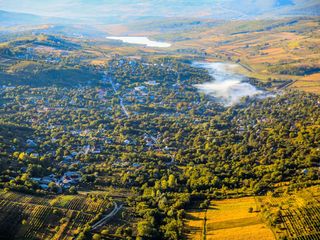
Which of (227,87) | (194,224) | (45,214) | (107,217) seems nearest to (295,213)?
(194,224)

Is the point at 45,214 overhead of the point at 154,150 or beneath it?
overhead

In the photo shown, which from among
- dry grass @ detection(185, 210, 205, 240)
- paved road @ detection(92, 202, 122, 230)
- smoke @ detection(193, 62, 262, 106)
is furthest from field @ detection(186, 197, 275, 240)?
smoke @ detection(193, 62, 262, 106)

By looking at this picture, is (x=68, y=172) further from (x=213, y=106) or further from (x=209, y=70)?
(x=209, y=70)

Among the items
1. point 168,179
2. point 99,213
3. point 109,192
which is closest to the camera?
point 99,213

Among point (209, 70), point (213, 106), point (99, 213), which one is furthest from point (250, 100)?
point (99, 213)

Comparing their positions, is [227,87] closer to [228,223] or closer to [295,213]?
[295,213]

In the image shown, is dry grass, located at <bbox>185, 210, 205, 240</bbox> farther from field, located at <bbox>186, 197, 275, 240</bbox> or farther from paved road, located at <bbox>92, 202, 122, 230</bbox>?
paved road, located at <bbox>92, 202, 122, 230</bbox>
